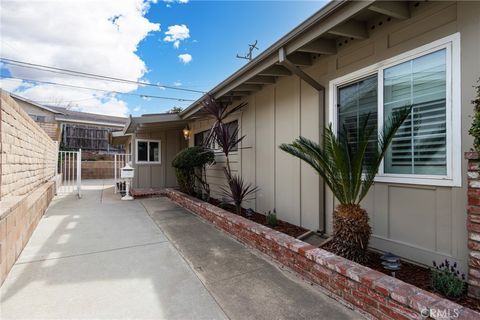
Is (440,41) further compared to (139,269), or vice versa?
(139,269)

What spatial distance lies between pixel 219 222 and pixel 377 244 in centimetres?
263

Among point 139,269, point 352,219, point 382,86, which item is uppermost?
point 382,86

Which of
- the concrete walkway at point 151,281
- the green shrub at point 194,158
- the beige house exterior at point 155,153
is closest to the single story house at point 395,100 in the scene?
the concrete walkway at point 151,281

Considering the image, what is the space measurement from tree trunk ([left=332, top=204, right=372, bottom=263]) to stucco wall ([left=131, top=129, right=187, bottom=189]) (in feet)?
29.1

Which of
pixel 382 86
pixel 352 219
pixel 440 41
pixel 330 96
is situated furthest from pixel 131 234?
pixel 440 41

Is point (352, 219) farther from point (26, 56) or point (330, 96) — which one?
point (26, 56)

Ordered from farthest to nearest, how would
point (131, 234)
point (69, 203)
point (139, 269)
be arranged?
point (69, 203), point (131, 234), point (139, 269)

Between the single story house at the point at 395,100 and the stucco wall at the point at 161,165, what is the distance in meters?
6.71

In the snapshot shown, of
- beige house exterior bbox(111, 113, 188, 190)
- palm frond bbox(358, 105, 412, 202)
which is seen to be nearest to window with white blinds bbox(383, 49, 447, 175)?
palm frond bbox(358, 105, 412, 202)

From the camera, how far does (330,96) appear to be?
3791 millimetres

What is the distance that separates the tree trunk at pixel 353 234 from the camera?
2.74 meters

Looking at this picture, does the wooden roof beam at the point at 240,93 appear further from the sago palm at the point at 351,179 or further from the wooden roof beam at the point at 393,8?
the wooden roof beam at the point at 393,8

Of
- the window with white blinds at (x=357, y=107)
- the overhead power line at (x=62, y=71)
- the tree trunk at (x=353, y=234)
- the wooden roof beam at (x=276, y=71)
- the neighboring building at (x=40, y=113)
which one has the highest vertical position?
the overhead power line at (x=62, y=71)

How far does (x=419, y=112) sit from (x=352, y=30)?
1278 millimetres
